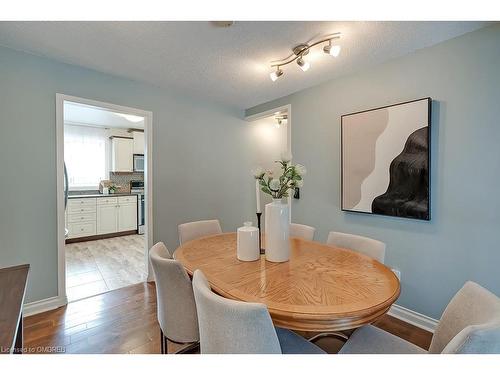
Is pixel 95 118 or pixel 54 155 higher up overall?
pixel 95 118

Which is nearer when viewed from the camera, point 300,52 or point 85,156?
point 300,52

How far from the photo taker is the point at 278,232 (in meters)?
1.46

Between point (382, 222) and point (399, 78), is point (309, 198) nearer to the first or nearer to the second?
point (382, 222)

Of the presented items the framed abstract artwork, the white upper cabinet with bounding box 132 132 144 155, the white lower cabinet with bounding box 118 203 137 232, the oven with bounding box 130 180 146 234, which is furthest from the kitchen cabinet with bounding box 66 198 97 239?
the framed abstract artwork

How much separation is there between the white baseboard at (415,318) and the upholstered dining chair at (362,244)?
0.93 m

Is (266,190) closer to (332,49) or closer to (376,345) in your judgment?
(376,345)

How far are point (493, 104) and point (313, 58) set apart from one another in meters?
1.33

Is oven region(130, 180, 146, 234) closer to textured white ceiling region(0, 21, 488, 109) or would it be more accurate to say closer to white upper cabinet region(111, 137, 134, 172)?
white upper cabinet region(111, 137, 134, 172)

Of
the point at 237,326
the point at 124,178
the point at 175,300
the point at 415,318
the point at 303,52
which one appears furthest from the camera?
the point at 124,178

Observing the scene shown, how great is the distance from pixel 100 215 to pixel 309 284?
189 inches

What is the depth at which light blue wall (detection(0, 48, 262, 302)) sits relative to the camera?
81.1 inches

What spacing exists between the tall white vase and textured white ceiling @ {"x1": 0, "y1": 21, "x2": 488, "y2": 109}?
1.28m

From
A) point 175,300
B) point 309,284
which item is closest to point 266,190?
point 309,284

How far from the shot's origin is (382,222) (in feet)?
7.47
